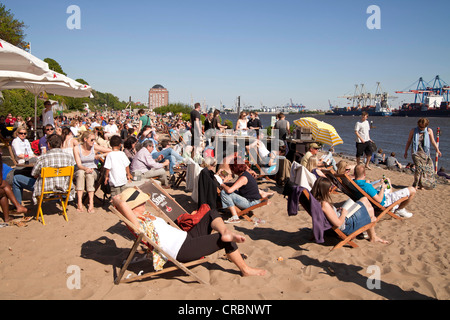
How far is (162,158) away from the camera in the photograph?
7.64 m

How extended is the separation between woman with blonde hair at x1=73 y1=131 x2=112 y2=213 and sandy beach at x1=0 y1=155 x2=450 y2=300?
13.4 inches

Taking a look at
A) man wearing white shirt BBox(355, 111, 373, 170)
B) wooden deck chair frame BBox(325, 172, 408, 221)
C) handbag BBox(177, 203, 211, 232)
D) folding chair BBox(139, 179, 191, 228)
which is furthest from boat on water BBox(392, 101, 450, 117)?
handbag BBox(177, 203, 211, 232)

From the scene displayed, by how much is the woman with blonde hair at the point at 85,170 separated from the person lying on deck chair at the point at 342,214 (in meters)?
3.81

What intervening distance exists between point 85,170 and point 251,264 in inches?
136

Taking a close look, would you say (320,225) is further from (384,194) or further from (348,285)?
(384,194)

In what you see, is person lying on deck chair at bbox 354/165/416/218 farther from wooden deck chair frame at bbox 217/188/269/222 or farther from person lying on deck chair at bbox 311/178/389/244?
wooden deck chair frame at bbox 217/188/269/222

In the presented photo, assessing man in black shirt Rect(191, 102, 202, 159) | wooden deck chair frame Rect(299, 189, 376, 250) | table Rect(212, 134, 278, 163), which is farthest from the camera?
man in black shirt Rect(191, 102, 202, 159)

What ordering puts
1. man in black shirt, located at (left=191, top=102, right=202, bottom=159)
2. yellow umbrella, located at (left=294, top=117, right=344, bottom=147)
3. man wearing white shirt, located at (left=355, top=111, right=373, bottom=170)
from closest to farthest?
yellow umbrella, located at (left=294, top=117, right=344, bottom=147)
man wearing white shirt, located at (left=355, top=111, right=373, bottom=170)
man in black shirt, located at (left=191, top=102, right=202, bottom=159)

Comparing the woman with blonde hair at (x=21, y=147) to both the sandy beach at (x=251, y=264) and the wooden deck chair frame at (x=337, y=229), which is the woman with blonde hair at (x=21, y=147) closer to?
the sandy beach at (x=251, y=264)

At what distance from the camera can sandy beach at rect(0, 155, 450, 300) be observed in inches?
119

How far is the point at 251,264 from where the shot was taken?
12.3ft
